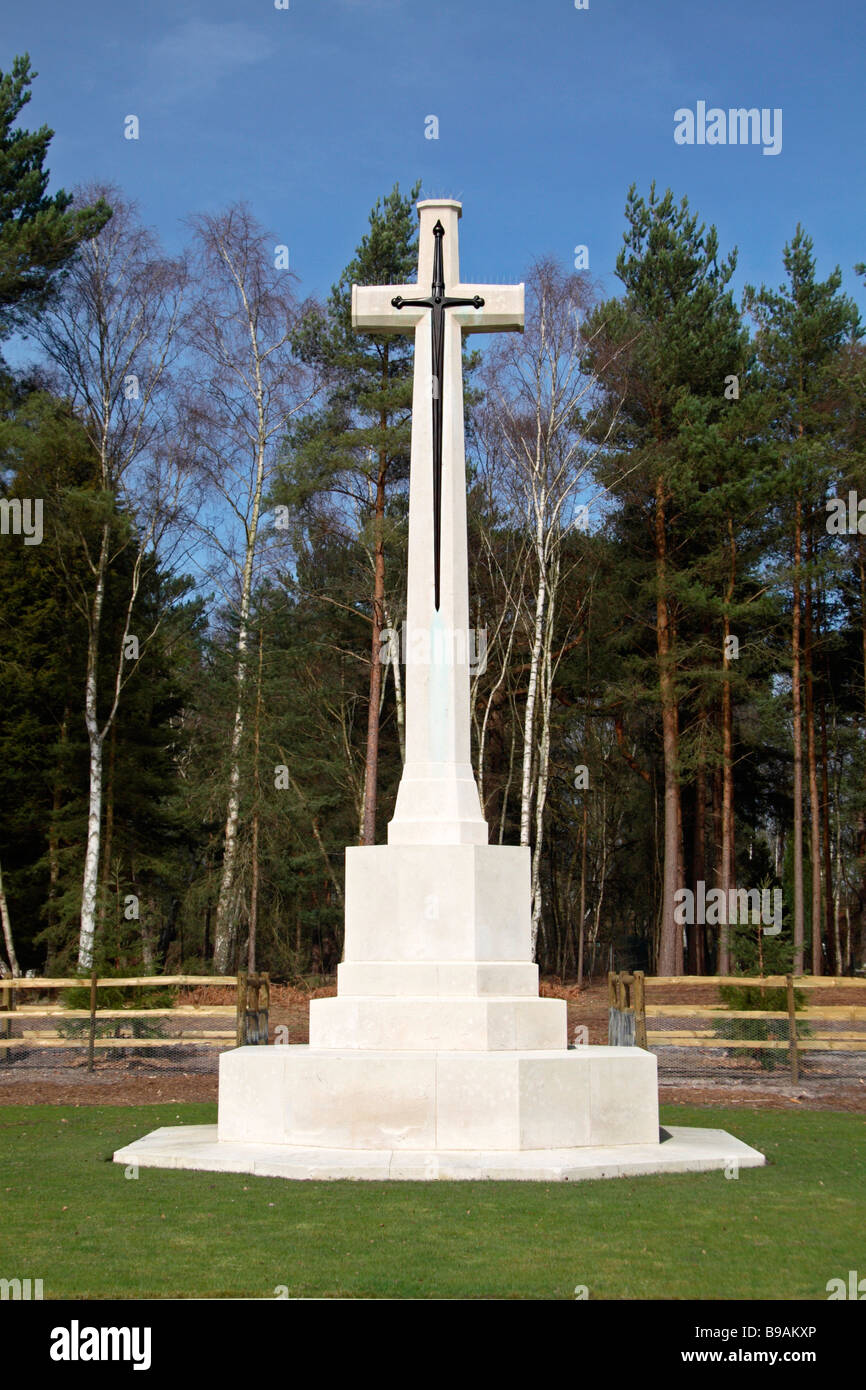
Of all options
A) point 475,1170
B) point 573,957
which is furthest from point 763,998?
point 573,957

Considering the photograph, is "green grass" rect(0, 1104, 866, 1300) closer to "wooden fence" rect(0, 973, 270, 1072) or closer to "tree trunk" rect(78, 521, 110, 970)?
"wooden fence" rect(0, 973, 270, 1072)

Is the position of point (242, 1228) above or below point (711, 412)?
below

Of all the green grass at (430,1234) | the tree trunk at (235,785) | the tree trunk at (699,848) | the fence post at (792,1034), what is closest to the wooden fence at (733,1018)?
the fence post at (792,1034)

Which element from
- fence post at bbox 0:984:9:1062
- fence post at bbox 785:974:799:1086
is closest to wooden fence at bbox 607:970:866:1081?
fence post at bbox 785:974:799:1086

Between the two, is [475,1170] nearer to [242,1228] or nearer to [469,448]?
[242,1228]

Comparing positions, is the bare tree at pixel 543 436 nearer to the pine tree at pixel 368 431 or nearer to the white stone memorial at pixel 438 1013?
the pine tree at pixel 368 431

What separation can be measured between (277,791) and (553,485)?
26.9ft

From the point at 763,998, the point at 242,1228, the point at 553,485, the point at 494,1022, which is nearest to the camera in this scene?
the point at 242,1228

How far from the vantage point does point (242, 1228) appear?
6.11 metres

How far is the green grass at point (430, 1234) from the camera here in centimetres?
505

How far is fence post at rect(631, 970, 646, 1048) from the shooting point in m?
13.7

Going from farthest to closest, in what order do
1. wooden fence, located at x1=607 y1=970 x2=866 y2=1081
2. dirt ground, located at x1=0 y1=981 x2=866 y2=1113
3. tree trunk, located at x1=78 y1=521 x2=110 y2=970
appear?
1. tree trunk, located at x1=78 y1=521 x2=110 y2=970
2. wooden fence, located at x1=607 y1=970 x2=866 y2=1081
3. dirt ground, located at x1=0 y1=981 x2=866 y2=1113

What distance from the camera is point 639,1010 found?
560 inches

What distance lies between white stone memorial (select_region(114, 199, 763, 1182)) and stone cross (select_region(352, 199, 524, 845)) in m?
0.02
